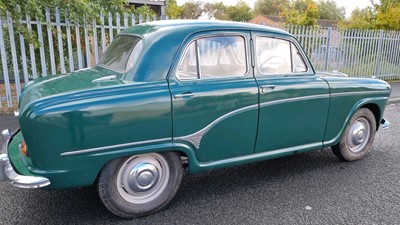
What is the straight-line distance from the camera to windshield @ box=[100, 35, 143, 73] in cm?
306

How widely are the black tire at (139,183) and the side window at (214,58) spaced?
81cm

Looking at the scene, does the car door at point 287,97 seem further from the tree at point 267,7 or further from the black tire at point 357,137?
the tree at point 267,7

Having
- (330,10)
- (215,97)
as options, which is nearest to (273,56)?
(215,97)

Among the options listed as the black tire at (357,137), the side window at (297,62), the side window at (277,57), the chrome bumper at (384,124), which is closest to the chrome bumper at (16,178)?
the side window at (277,57)

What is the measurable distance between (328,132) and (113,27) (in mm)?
4950

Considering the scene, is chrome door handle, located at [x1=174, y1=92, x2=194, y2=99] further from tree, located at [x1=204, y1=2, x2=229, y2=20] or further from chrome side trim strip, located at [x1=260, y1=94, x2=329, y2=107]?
tree, located at [x1=204, y1=2, x2=229, y2=20]

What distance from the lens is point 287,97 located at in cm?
345

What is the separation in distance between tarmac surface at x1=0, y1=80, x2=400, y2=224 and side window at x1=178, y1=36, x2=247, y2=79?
4.11 feet

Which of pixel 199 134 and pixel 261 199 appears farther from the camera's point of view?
pixel 261 199

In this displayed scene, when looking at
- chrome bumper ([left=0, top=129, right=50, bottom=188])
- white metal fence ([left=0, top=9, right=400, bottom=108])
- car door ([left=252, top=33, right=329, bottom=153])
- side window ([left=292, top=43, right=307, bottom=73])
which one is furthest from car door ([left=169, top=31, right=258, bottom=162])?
white metal fence ([left=0, top=9, right=400, bottom=108])

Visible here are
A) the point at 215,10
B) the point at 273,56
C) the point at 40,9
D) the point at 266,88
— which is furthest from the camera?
the point at 215,10

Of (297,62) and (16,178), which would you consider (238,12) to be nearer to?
(297,62)

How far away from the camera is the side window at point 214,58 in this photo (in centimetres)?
305

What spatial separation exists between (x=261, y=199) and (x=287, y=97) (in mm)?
1100
